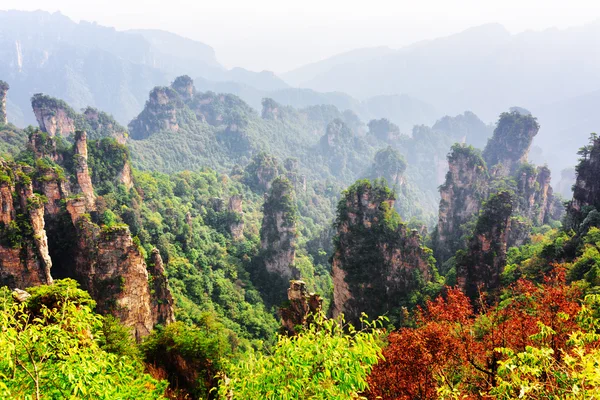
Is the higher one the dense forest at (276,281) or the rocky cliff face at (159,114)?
the rocky cliff face at (159,114)

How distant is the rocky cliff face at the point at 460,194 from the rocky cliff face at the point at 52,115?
63.1m

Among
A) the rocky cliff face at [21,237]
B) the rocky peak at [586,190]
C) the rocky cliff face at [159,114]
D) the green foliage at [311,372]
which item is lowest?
the rocky cliff face at [21,237]

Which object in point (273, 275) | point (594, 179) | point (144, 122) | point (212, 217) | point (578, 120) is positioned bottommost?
point (273, 275)

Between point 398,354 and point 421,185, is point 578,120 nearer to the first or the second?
point 421,185

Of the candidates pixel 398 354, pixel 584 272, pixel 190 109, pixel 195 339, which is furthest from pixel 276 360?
pixel 190 109

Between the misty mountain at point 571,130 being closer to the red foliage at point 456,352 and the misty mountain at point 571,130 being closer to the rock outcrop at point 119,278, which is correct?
the red foliage at point 456,352

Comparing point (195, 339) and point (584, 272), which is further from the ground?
point (584, 272)

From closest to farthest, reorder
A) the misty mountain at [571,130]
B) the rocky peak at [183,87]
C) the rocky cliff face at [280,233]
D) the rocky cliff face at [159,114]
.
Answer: the rocky cliff face at [280,233], the rocky cliff face at [159,114], the rocky peak at [183,87], the misty mountain at [571,130]

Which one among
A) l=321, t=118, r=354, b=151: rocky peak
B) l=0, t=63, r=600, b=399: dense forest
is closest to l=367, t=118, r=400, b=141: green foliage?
l=321, t=118, r=354, b=151: rocky peak

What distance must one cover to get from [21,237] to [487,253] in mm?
33555

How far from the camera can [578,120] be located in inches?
7426

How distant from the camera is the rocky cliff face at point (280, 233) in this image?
157 ft

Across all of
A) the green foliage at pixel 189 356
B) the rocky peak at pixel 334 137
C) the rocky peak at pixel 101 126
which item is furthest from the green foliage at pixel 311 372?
the rocky peak at pixel 334 137

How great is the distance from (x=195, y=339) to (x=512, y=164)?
74823mm
